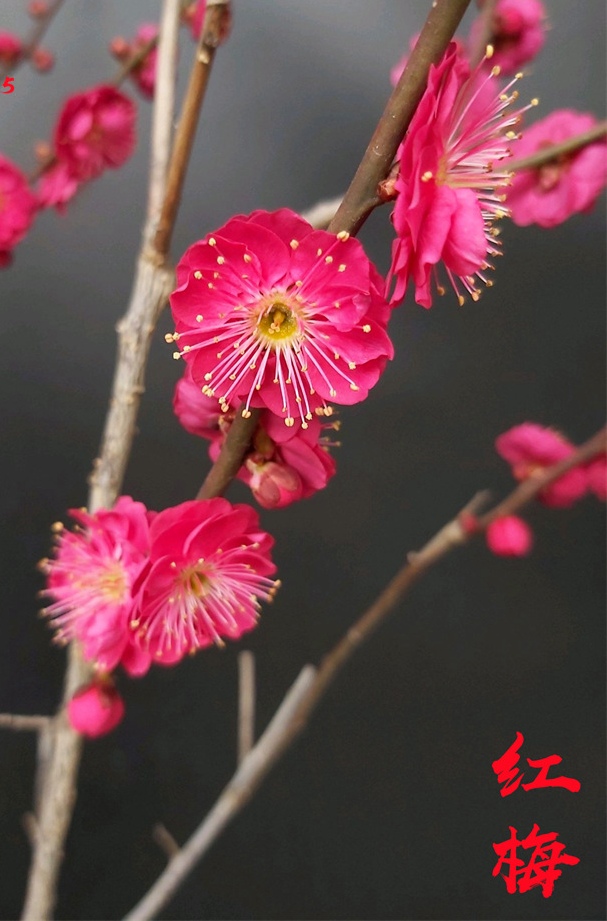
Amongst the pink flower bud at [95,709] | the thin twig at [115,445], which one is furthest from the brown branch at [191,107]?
the pink flower bud at [95,709]

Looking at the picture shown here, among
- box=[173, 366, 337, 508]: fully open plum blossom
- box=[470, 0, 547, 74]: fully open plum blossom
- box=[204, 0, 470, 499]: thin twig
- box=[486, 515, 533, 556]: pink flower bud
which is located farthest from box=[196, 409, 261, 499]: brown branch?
box=[470, 0, 547, 74]: fully open plum blossom

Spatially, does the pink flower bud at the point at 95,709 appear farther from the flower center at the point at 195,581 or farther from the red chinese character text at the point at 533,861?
the red chinese character text at the point at 533,861

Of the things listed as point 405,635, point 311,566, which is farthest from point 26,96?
point 405,635

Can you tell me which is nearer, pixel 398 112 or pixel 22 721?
pixel 398 112

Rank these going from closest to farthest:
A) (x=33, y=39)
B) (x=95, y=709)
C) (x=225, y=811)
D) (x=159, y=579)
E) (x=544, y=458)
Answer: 1. (x=159, y=579)
2. (x=95, y=709)
3. (x=225, y=811)
4. (x=33, y=39)
5. (x=544, y=458)

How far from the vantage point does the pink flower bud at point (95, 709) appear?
1.77 ft

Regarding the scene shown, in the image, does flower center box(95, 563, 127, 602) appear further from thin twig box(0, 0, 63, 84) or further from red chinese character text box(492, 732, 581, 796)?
thin twig box(0, 0, 63, 84)

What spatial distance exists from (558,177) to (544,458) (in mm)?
344

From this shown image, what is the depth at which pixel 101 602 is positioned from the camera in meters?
0.47

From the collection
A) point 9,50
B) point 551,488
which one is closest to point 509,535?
point 551,488

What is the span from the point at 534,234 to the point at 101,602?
2.99 ft

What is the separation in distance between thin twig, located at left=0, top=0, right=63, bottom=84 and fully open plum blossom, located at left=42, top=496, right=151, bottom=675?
22.4 inches

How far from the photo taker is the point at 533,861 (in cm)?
55

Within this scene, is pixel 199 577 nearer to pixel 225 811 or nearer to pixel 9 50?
pixel 225 811
